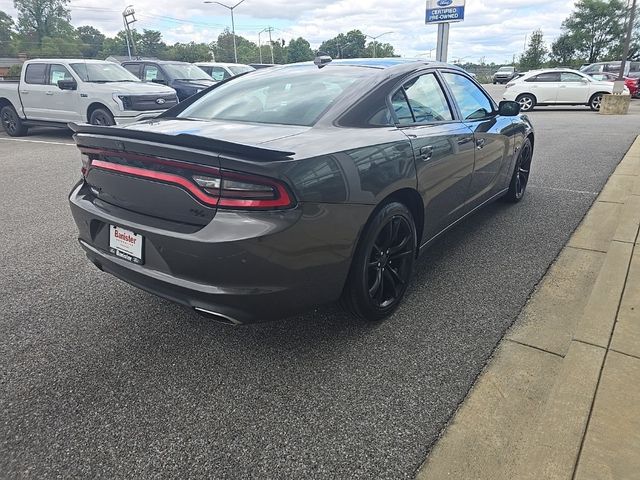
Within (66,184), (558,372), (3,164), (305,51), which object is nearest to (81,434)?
(558,372)

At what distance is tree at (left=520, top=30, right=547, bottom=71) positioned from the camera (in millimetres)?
52981

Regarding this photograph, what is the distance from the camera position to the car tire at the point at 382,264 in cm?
248

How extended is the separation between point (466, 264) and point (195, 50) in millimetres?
93352

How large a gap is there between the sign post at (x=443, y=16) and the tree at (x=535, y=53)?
34.5m

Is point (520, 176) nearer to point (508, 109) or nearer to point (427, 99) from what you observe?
point (508, 109)

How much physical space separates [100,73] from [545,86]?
14721 mm

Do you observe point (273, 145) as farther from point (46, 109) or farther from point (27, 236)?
point (46, 109)

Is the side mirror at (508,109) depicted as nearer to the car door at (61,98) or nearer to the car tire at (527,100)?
the car door at (61,98)

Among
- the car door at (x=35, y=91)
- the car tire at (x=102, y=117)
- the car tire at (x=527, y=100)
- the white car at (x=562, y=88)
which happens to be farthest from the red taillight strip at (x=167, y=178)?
the car tire at (x=527, y=100)

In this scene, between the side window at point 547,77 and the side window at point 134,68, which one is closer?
the side window at point 134,68

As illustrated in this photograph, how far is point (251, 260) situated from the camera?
2.00 metres

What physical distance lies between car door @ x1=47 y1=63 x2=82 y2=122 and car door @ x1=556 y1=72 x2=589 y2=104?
15.6 m

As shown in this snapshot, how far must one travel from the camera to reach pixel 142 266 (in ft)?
7.49

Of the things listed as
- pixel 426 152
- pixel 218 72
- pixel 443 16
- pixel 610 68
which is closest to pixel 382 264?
pixel 426 152
